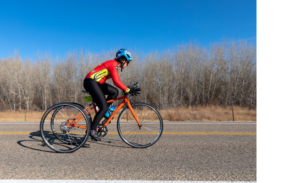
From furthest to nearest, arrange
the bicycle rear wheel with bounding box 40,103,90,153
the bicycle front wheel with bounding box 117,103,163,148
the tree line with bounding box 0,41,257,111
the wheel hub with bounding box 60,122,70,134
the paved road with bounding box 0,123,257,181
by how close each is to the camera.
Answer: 1. the tree line with bounding box 0,41,257,111
2. the bicycle front wheel with bounding box 117,103,163,148
3. the wheel hub with bounding box 60,122,70,134
4. the bicycle rear wheel with bounding box 40,103,90,153
5. the paved road with bounding box 0,123,257,181

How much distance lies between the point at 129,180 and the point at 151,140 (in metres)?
1.70

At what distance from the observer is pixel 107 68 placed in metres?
3.39

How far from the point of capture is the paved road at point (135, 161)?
7.14 ft

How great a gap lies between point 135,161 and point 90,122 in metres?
1.21

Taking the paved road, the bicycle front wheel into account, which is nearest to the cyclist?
the bicycle front wheel

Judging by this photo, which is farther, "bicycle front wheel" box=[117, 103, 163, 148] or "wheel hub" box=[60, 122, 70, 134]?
"bicycle front wheel" box=[117, 103, 163, 148]

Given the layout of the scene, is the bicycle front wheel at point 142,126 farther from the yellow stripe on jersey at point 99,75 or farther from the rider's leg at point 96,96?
the yellow stripe on jersey at point 99,75

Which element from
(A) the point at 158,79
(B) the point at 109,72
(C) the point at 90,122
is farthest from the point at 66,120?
(A) the point at 158,79

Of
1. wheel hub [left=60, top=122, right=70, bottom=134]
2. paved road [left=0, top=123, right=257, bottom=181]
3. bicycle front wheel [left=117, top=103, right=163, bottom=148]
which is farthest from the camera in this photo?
bicycle front wheel [left=117, top=103, right=163, bottom=148]

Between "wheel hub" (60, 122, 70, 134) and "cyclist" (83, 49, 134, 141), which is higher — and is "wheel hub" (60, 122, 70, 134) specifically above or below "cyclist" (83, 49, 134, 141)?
below

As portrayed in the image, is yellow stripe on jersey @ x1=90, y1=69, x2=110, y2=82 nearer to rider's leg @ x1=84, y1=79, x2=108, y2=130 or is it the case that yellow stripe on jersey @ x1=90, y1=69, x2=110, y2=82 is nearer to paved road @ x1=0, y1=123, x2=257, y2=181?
rider's leg @ x1=84, y1=79, x2=108, y2=130

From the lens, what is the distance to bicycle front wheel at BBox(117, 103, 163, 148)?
11.6 ft
